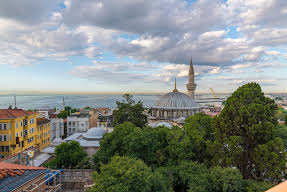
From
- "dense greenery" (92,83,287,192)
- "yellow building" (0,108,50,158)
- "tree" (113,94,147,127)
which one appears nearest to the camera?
"dense greenery" (92,83,287,192)

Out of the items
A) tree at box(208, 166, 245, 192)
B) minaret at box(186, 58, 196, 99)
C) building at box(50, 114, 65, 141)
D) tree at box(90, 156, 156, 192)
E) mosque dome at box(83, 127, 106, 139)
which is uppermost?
minaret at box(186, 58, 196, 99)

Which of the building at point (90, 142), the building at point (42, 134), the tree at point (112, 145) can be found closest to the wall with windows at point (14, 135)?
the building at point (90, 142)

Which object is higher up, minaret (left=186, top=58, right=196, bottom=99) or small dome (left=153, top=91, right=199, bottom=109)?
minaret (left=186, top=58, right=196, bottom=99)

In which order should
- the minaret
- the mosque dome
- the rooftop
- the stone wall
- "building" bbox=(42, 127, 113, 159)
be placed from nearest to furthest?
the rooftop < the stone wall < "building" bbox=(42, 127, 113, 159) < the mosque dome < the minaret

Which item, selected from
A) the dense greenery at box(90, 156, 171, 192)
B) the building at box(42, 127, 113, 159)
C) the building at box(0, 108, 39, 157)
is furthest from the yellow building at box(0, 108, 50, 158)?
the dense greenery at box(90, 156, 171, 192)

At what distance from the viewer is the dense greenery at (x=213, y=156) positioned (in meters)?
10.1

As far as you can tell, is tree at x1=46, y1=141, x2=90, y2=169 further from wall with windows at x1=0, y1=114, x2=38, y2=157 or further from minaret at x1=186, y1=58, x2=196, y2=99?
minaret at x1=186, y1=58, x2=196, y2=99

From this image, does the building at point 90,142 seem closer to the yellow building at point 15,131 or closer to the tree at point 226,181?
the yellow building at point 15,131

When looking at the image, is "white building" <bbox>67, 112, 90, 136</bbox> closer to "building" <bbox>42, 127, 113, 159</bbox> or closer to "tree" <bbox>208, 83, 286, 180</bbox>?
"building" <bbox>42, 127, 113, 159</bbox>

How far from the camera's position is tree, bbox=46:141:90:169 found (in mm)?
18859

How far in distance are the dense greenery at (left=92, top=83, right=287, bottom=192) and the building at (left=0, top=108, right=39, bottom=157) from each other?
1379 centimetres

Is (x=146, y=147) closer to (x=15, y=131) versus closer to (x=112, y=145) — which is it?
(x=112, y=145)

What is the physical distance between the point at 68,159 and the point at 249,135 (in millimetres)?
17397

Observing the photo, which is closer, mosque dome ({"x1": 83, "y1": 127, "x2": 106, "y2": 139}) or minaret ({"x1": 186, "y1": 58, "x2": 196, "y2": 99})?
mosque dome ({"x1": 83, "y1": 127, "x2": 106, "y2": 139})
